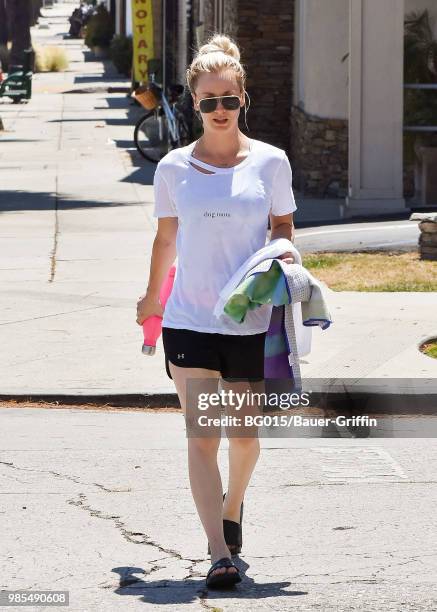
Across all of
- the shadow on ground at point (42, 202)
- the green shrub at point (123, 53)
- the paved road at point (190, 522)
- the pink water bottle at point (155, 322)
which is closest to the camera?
the paved road at point (190, 522)

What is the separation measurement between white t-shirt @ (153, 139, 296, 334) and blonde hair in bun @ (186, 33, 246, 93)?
31 cm

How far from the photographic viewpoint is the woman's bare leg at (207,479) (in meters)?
5.54

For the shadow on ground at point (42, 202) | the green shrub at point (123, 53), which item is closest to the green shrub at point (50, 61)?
the green shrub at point (123, 53)

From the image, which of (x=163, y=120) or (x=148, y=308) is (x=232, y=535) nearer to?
(x=148, y=308)

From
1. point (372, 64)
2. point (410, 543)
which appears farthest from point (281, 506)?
point (372, 64)

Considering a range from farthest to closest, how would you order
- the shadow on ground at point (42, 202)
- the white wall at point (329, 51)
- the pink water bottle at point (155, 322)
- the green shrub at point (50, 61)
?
the green shrub at point (50, 61), the white wall at point (329, 51), the shadow on ground at point (42, 202), the pink water bottle at point (155, 322)

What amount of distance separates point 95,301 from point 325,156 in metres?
8.72

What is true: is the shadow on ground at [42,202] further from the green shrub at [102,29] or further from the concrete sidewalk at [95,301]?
the green shrub at [102,29]

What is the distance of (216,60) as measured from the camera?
559cm

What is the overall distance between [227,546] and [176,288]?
103cm

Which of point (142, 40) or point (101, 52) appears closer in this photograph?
point (142, 40)

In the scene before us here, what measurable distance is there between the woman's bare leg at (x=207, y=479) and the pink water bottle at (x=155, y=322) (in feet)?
1.02

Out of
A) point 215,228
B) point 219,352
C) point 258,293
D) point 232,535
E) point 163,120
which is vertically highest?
point 215,228

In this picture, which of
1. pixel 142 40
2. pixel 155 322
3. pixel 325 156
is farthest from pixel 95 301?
pixel 142 40
